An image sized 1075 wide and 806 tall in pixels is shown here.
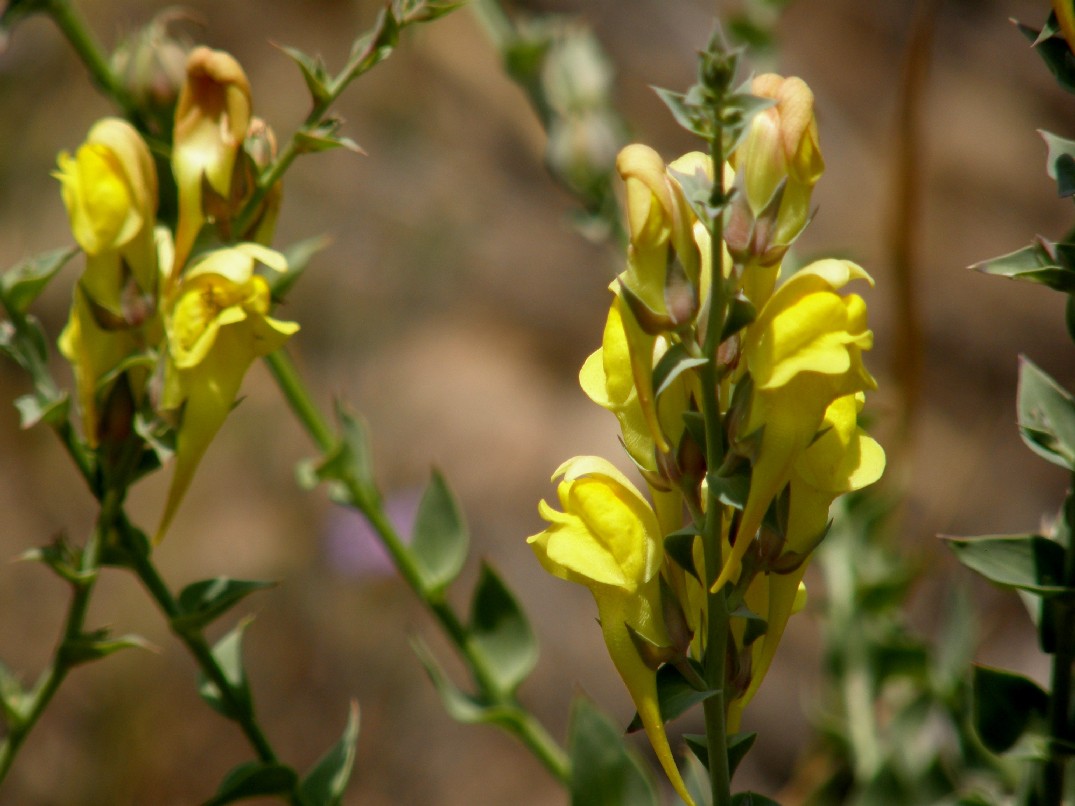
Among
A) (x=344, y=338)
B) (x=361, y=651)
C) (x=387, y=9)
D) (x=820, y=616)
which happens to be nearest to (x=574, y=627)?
(x=361, y=651)

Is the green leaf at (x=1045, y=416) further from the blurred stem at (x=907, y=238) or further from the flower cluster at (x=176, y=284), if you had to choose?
the blurred stem at (x=907, y=238)

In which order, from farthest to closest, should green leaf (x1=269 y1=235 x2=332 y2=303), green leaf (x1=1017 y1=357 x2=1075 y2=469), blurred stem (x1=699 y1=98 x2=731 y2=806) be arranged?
green leaf (x1=269 y1=235 x2=332 y2=303) < green leaf (x1=1017 y1=357 x2=1075 y2=469) < blurred stem (x1=699 y1=98 x2=731 y2=806)

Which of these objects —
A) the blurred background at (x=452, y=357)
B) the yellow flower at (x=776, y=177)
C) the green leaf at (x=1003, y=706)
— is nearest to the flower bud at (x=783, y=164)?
the yellow flower at (x=776, y=177)

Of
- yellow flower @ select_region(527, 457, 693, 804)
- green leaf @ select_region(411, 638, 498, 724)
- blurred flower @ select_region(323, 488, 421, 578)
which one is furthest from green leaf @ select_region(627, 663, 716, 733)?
blurred flower @ select_region(323, 488, 421, 578)

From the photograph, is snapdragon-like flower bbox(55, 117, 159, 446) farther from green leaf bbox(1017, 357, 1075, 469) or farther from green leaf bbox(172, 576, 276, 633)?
green leaf bbox(1017, 357, 1075, 469)

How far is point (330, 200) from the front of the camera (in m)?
1.97

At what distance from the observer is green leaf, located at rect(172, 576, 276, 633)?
0.46 m

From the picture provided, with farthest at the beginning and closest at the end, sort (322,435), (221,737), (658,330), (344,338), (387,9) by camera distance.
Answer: (344,338), (221,737), (322,435), (387,9), (658,330)

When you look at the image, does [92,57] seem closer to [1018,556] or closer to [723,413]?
[723,413]

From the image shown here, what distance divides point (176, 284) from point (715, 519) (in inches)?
10.5

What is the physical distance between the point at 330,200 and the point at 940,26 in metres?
1.24

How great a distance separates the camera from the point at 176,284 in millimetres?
458

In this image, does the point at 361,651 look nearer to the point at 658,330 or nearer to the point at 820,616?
the point at 820,616

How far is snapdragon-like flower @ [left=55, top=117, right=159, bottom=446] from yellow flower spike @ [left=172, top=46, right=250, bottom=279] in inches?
0.7
